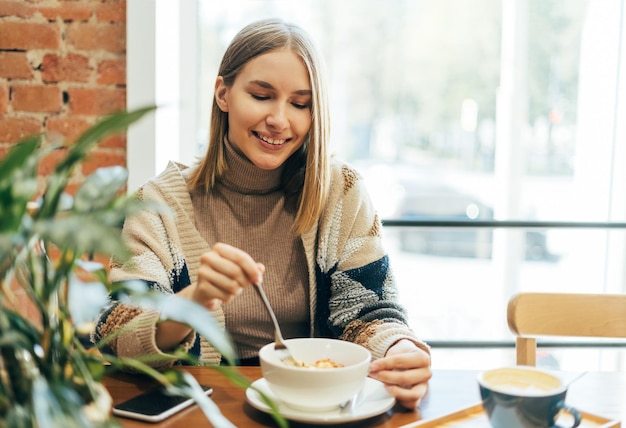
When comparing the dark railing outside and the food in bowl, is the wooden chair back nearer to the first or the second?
the food in bowl

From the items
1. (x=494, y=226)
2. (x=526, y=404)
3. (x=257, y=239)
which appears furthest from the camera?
(x=494, y=226)

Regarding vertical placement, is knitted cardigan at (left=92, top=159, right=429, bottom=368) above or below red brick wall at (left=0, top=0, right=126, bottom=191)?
below

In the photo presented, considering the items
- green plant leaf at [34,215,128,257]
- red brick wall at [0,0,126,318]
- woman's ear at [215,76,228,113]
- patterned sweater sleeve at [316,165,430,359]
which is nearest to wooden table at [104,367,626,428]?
patterned sweater sleeve at [316,165,430,359]

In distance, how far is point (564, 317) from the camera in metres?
1.30

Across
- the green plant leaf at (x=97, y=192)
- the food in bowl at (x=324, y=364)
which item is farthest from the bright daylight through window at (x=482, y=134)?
the green plant leaf at (x=97, y=192)

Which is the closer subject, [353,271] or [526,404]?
[526,404]

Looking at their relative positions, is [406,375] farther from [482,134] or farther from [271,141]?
[482,134]

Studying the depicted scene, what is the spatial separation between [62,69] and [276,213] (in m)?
0.88

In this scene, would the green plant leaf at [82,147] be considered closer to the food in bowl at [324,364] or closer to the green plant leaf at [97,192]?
the green plant leaf at [97,192]

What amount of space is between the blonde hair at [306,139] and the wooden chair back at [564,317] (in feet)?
1.53

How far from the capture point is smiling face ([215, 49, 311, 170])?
1424mm

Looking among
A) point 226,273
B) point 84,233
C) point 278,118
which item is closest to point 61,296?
point 84,233

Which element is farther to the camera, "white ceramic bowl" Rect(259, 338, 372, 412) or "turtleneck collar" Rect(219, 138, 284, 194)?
"turtleneck collar" Rect(219, 138, 284, 194)

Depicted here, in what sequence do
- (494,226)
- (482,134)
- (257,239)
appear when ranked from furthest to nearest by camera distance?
(482,134) → (494,226) → (257,239)
